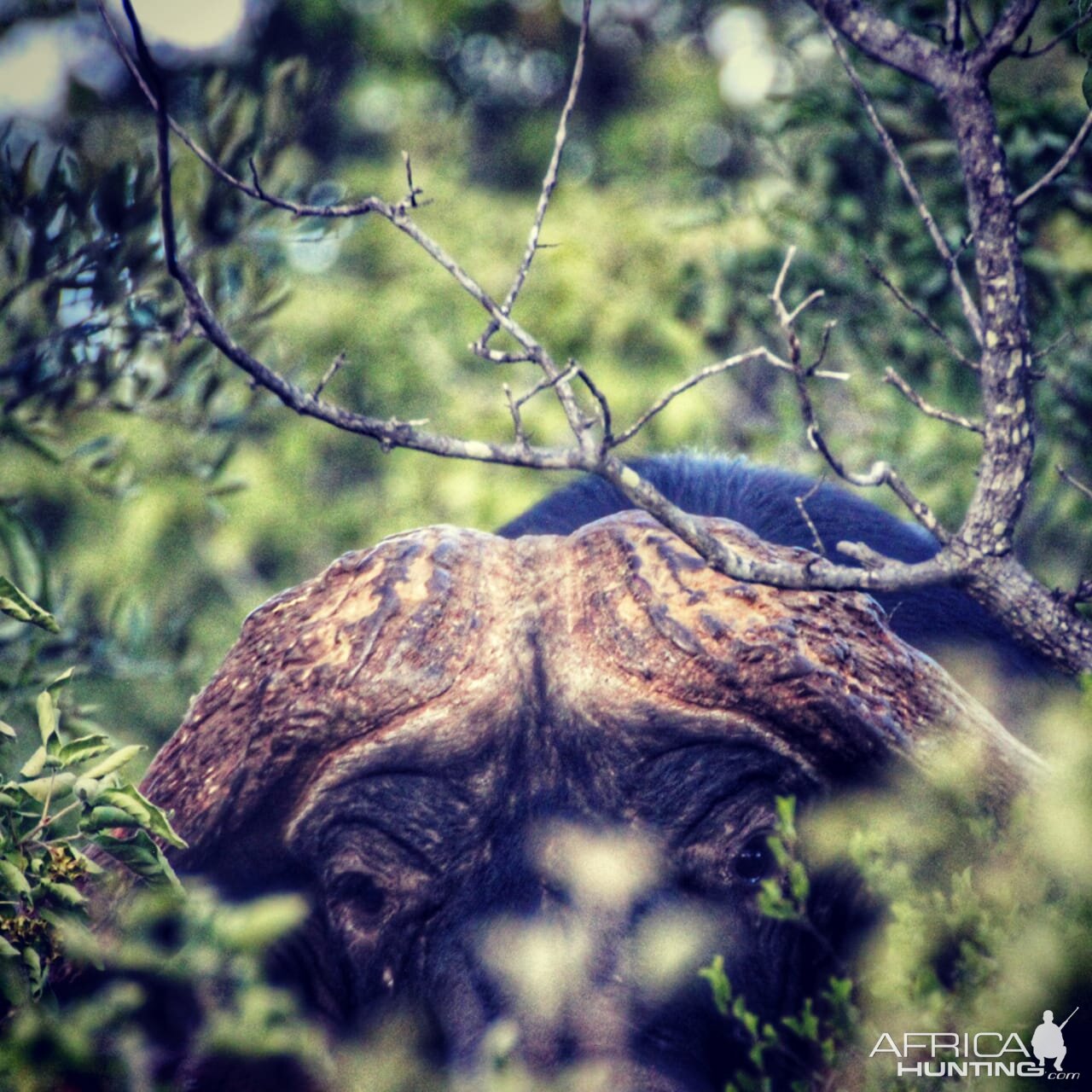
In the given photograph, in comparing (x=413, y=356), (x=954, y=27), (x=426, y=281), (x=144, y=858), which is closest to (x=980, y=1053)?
(x=144, y=858)

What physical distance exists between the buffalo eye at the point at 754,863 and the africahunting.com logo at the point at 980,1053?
499 millimetres

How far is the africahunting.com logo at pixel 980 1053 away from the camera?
139 cm

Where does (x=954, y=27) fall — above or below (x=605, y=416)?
above

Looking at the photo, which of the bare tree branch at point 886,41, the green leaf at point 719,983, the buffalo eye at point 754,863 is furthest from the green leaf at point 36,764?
the bare tree branch at point 886,41

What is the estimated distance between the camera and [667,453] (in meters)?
3.23

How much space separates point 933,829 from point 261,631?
132 centimetres

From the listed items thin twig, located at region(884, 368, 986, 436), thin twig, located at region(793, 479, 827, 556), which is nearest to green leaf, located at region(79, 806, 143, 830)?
thin twig, located at region(793, 479, 827, 556)

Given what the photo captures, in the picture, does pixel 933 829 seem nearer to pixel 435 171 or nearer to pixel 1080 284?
pixel 1080 284

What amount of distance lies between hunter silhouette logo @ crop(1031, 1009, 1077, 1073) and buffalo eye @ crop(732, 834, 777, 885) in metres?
0.73

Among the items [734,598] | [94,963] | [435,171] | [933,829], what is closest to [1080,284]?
[734,598]

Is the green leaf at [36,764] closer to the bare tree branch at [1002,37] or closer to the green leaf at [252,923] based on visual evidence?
the green leaf at [252,923]

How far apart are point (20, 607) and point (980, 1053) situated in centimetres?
162

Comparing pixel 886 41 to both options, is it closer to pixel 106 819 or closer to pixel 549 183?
pixel 549 183

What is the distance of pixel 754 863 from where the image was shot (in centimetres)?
212
